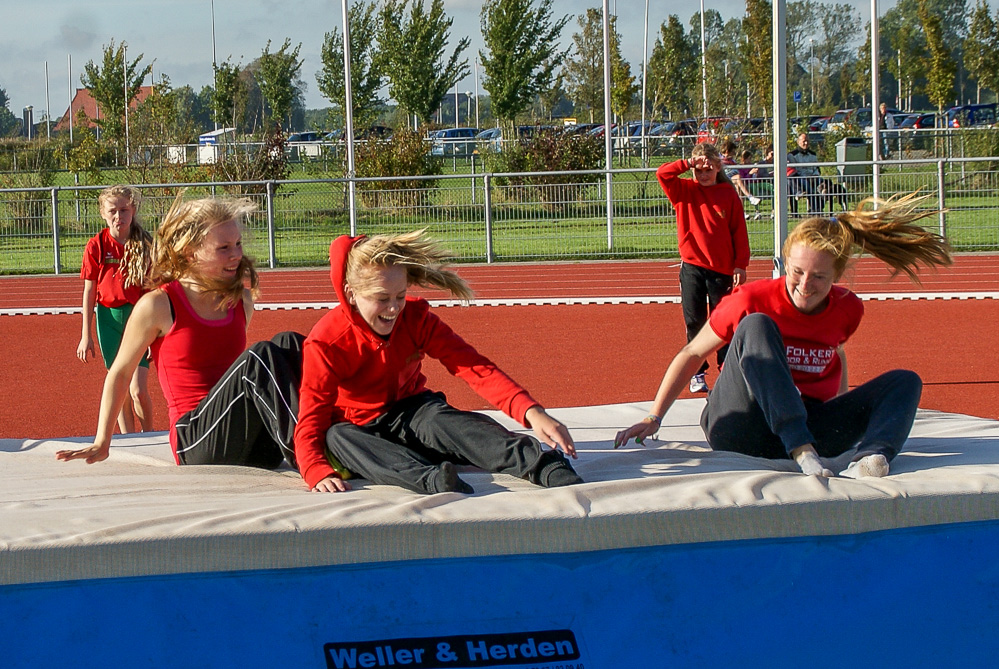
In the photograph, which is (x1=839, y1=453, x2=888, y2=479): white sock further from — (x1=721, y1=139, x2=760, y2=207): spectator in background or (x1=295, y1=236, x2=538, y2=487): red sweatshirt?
(x1=721, y1=139, x2=760, y2=207): spectator in background

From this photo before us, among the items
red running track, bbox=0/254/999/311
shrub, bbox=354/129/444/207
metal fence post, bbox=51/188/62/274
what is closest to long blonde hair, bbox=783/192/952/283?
red running track, bbox=0/254/999/311

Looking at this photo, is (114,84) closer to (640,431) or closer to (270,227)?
(270,227)

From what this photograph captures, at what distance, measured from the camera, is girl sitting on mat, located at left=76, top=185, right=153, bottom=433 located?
209 inches

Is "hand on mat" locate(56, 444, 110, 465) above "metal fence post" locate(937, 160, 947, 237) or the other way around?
the other way around

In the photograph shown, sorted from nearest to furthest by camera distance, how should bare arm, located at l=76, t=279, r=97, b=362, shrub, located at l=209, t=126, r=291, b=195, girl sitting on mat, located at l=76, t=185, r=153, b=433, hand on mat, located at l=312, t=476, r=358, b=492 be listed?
hand on mat, located at l=312, t=476, r=358, b=492
girl sitting on mat, located at l=76, t=185, r=153, b=433
bare arm, located at l=76, t=279, r=97, b=362
shrub, located at l=209, t=126, r=291, b=195

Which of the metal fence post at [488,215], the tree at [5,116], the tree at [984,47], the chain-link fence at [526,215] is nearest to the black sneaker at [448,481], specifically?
the chain-link fence at [526,215]

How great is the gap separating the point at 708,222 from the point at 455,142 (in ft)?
97.9

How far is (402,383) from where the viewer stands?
3836mm

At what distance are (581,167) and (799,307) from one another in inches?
713

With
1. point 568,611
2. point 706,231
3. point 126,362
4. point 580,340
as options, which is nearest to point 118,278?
point 126,362

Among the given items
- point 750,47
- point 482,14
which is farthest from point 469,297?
point 750,47

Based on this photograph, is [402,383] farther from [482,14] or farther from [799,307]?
[482,14]

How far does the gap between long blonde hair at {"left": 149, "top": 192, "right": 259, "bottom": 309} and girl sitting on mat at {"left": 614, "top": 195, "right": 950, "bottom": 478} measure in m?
1.62

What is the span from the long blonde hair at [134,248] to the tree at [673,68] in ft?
96.0
